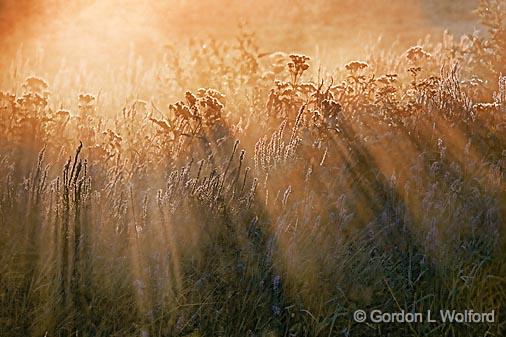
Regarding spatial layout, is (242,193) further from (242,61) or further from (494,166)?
(242,61)

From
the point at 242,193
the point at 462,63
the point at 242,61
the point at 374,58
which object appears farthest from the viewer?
the point at 374,58

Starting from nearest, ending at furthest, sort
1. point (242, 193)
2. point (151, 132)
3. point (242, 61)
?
point (242, 193), point (151, 132), point (242, 61)

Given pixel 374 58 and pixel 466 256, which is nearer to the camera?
pixel 466 256

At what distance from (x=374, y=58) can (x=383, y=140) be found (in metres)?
3.06

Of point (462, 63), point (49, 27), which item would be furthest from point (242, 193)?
point (49, 27)

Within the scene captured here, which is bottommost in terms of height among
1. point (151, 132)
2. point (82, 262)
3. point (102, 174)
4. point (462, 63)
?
point (82, 262)

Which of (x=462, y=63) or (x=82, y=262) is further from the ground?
(x=462, y=63)

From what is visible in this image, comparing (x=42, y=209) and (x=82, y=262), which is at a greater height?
(x=42, y=209)

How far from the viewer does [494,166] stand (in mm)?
4172

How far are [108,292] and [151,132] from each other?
77.7 inches

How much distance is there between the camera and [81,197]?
371cm

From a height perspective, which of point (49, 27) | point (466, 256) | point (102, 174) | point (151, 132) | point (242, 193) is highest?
point (49, 27)

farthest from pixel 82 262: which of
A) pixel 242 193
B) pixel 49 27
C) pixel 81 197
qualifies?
pixel 49 27

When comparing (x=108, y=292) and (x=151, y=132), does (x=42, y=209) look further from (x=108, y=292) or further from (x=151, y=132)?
(x=151, y=132)
